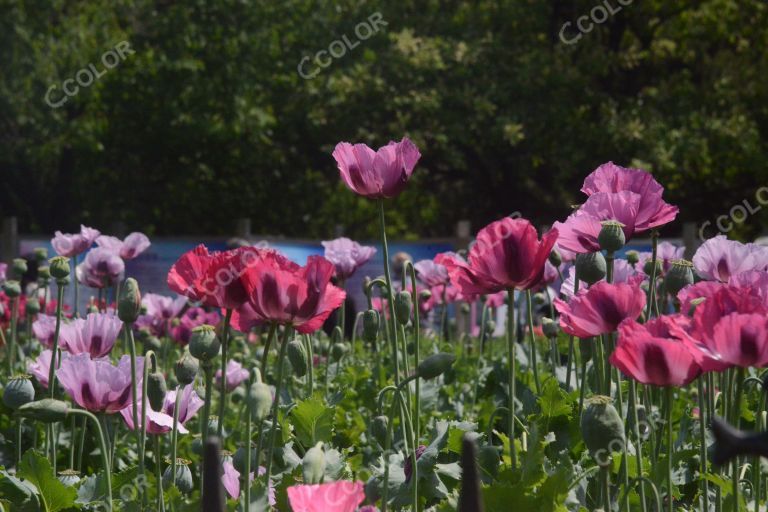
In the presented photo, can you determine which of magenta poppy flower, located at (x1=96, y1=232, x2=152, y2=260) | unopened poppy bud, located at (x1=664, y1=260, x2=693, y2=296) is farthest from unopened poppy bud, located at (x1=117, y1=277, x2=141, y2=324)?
magenta poppy flower, located at (x1=96, y1=232, x2=152, y2=260)

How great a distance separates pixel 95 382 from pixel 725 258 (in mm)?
1194

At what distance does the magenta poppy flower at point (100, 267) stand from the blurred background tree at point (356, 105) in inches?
437

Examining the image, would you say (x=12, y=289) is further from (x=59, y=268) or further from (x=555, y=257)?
(x=555, y=257)

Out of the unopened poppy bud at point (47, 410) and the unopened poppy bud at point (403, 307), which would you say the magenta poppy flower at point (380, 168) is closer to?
the unopened poppy bud at point (403, 307)

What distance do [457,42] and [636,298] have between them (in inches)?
567

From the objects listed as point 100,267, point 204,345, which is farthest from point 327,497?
point 100,267

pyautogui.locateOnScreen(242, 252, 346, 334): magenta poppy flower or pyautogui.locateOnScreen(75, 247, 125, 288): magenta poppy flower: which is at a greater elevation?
pyautogui.locateOnScreen(75, 247, 125, 288): magenta poppy flower

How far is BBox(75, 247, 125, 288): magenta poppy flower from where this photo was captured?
3424mm

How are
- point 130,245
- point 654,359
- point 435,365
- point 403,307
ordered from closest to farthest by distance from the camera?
point 654,359
point 435,365
point 403,307
point 130,245

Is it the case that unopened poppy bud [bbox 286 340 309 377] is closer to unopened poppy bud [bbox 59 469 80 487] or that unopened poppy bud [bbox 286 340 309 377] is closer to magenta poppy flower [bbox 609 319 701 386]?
unopened poppy bud [bbox 59 469 80 487]

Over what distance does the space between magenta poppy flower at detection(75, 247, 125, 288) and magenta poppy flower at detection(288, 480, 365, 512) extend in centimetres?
258

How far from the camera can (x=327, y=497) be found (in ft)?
3.21

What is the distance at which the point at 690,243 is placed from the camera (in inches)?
380

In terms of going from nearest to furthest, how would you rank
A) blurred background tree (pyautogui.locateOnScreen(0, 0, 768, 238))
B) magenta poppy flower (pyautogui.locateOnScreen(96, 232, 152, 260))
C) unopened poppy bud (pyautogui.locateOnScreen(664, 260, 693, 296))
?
unopened poppy bud (pyautogui.locateOnScreen(664, 260, 693, 296)), magenta poppy flower (pyautogui.locateOnScreen(96, 232, 152, 260)), blurred background tree (pyautogui.locateOnScreen(0, 0, 768, 238))
